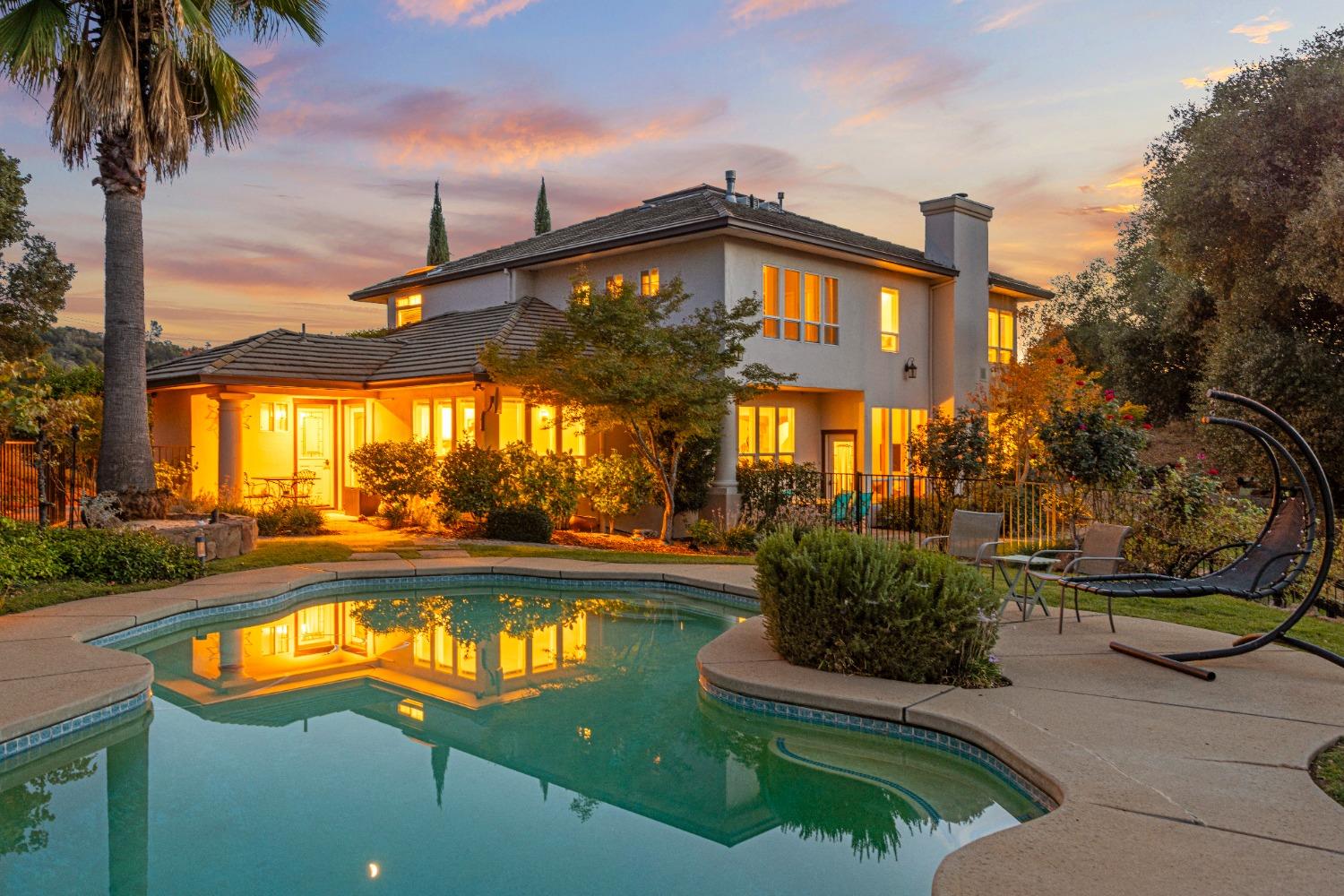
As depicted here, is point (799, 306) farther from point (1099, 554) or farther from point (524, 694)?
point (524, 694)

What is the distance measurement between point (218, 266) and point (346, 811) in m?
23.6

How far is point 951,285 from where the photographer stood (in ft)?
70.5

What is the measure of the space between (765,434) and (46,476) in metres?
12.7

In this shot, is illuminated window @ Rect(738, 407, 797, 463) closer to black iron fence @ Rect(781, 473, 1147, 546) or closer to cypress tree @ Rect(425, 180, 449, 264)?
black iron fence @ Rect(781, 473, 1147, 546)

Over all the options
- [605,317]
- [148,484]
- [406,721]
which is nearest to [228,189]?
[148,484]

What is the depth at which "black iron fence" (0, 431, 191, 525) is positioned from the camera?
12477 mm

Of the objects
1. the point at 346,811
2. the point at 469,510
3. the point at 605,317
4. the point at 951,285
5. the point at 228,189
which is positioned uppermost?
the point at 228,189

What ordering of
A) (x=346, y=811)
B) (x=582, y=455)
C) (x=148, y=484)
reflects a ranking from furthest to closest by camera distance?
(x=582, y=455), (x=148, y=484), (x=346, y=811)

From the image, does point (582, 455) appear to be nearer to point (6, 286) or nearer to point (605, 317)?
point (605, 317)

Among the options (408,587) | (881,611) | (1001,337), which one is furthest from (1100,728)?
(1001,337)

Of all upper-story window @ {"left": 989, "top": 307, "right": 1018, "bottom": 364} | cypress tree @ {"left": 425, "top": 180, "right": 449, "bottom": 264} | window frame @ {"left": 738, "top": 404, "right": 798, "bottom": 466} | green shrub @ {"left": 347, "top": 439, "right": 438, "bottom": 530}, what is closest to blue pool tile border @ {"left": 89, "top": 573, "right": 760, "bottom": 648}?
green shrub @ {"left": 347, "top": 439, "right": 438, "bottom": 530}

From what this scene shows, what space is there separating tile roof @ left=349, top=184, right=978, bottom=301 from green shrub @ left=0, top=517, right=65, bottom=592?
10720 millimetres

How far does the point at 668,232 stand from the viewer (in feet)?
53.8

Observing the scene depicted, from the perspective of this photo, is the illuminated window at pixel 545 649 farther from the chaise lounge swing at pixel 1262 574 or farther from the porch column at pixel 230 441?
the porch column at pixel 230 441
